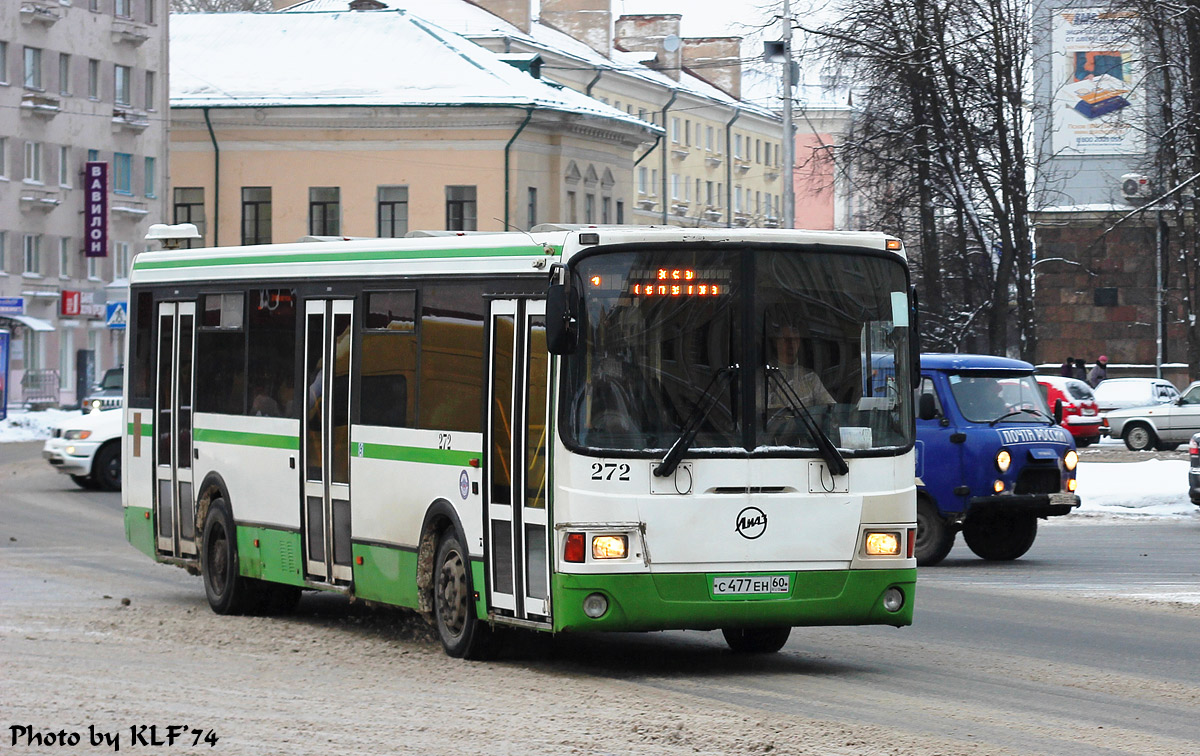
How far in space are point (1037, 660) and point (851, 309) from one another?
2.48 metres

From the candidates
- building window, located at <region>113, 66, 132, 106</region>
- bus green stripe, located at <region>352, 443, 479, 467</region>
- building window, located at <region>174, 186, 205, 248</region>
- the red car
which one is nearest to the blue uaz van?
bus green stripe, located at <region>352, 443, 479, 467</region>

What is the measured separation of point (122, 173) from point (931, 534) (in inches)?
2316

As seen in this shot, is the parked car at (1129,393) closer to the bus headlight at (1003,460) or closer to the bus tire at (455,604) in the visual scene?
the bus headlight at (1003,460)

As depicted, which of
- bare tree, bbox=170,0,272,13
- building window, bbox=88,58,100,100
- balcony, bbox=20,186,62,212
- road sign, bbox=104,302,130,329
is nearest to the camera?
road sign, bbox=104,302,130,329

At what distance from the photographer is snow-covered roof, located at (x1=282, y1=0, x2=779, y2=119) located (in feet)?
267

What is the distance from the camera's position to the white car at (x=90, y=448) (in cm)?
2931

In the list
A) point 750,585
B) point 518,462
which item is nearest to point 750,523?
point 750,585

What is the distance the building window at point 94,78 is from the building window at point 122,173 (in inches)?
85.4

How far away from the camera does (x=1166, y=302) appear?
57.5 metres

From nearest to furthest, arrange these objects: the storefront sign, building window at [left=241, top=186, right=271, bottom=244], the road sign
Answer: the road sign, the storefront sign, building window at [left=241, top=186, right=271, bottom=244]

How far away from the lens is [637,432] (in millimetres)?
11109

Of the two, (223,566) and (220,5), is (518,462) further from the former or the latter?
(220,5)

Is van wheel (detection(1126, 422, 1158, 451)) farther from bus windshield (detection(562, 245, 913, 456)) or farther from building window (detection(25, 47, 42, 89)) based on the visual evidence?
building window (detection(25, 47, 42, 89))

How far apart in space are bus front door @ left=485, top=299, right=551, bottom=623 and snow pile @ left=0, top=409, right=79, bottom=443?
39.2 meters
